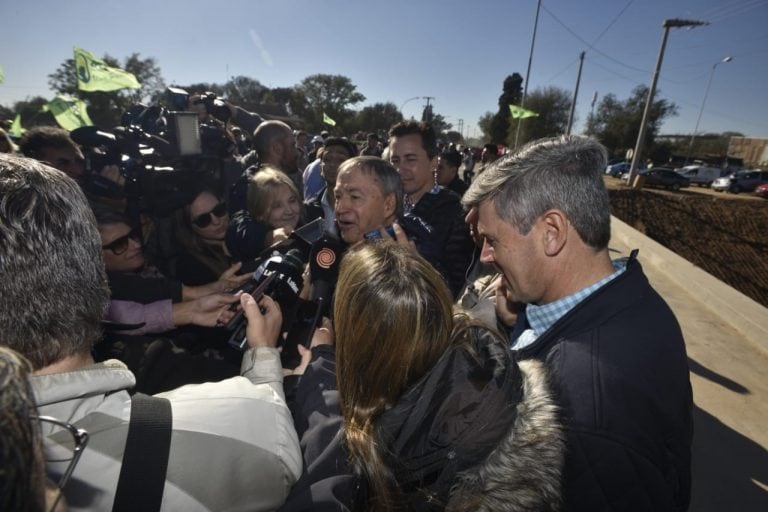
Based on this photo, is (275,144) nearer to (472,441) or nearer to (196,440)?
(196,440)

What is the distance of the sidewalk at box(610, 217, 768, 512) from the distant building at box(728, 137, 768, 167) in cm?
5821

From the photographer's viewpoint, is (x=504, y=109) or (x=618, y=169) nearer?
(x=618, y=169)

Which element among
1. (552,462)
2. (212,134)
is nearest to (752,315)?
(552,462)

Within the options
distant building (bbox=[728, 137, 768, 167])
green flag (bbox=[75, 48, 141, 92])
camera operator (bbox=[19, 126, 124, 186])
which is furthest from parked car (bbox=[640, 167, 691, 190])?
distant building (bbox=[728, 137, 768, 167])

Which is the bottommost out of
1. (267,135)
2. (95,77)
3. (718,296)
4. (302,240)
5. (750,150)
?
(750,150)

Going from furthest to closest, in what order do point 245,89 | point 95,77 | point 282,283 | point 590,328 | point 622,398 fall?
point 245,89 → point 95,77 → point 282,283 → point 590,328 → point 622,398

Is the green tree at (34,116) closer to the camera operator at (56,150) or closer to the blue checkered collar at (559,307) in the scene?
the camera operator at (56,150)

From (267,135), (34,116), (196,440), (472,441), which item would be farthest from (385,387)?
(34,116)

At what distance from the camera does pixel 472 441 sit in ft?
3.09

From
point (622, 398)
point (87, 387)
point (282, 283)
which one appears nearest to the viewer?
point (87, 387)

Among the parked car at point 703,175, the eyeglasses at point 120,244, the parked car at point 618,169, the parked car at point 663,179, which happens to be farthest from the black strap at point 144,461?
the parked car at point 703,175

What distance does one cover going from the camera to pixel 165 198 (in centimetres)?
270

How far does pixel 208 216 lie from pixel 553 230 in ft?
7.92

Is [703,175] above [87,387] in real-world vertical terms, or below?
below
